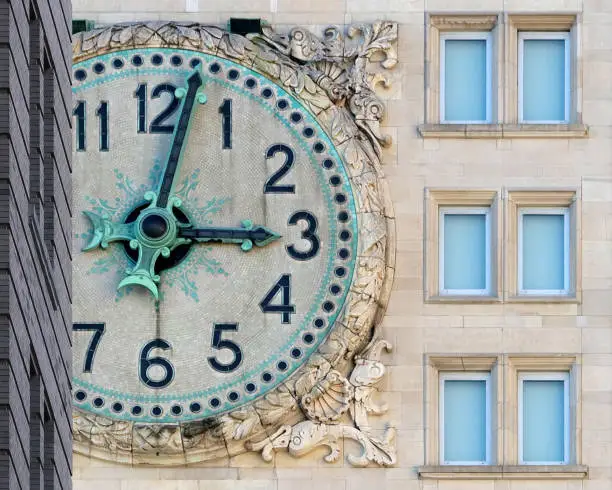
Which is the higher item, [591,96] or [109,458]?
[591,96]

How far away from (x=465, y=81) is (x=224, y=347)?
4.65 m

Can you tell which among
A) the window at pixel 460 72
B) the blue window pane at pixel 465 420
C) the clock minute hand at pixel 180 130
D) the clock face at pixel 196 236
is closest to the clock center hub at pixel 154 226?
the clock face at pixel 196 236

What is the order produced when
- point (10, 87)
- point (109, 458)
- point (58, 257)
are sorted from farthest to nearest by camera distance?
point (109, 458) < point (58, 257) < point (10, 87)

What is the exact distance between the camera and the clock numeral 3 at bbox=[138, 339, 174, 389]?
59188mm

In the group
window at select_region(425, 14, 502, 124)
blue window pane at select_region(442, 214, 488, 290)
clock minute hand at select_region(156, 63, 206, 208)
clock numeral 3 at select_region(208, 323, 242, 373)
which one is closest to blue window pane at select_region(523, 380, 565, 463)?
blue window pane at select_region(442, 214, 488, 290)

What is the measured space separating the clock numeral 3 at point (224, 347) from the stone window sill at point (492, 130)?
353 cm

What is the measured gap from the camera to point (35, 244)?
45.8 meters

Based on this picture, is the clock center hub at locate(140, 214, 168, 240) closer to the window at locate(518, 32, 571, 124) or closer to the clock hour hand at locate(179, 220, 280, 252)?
the clock hour hand at locate(179, 220, 280, 252)

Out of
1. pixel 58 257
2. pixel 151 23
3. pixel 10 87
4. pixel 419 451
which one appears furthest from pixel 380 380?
pixel 10 87

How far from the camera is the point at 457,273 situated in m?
60.2

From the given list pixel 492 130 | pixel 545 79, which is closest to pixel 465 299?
pixel 492 130

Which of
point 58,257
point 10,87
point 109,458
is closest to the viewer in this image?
point 10,87

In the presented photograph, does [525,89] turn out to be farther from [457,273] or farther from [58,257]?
[58,257]

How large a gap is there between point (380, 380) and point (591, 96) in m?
4.52
